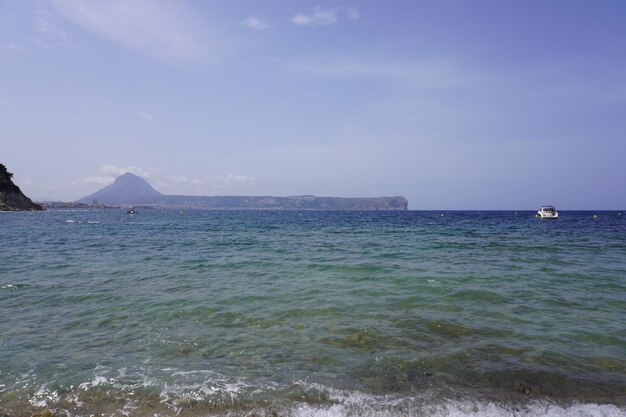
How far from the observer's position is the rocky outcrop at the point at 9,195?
108463 millimetres

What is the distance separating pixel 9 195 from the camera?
11262 centimetres

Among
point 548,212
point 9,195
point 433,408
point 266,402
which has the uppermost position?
point 548,212

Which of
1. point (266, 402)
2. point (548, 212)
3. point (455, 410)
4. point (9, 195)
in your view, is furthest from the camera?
point (9, 195)

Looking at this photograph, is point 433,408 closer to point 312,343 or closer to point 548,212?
point 312,343

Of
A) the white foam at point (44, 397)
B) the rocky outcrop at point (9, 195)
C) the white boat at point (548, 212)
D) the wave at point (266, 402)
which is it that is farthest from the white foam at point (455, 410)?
the rocky outcrop at point (9, 195)

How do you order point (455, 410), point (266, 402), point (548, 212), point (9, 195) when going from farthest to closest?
point (9, 195), point (548, 212), point (266, 402), point (455, 410)

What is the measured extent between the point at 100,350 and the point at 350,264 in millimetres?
13911

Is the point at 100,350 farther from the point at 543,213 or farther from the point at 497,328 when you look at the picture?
the point at 543,213

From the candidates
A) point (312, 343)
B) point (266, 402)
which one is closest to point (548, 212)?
point (312, 343)

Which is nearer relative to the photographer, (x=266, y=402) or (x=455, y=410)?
(x=455, y=410)

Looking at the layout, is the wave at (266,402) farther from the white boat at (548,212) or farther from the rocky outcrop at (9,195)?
the rocky outcrop at (9,195)

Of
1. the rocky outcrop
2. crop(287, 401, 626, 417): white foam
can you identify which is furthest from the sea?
the rocky outcrop

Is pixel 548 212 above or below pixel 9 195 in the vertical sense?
above

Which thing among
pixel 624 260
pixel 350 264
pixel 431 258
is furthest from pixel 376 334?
pixel 624 260
